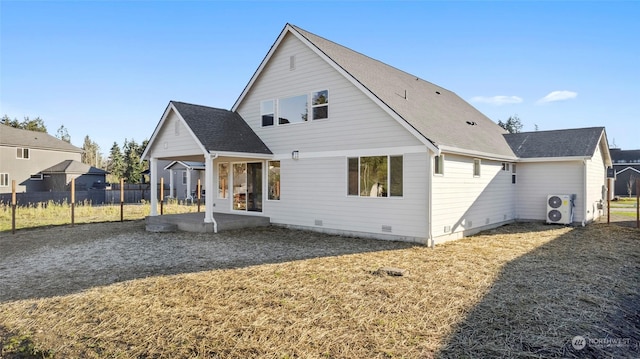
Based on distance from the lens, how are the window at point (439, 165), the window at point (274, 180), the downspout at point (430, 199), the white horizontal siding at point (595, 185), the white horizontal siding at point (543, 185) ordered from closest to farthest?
1. the downspout at point (430, 199)
2. the window at point (439, 165)
3. the window at point (274, 180)
4. the white horizontal siding at point (543, 185)
5. the white horizontal siding at point (595, 185)

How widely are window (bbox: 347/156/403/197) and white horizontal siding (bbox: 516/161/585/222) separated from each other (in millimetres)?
8144

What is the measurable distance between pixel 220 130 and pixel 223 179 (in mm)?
2820

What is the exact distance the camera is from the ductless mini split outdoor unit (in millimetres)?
14227

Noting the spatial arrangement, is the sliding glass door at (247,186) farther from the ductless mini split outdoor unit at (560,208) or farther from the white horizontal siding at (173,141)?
the ductless mini split outdoor unit at (560,208)

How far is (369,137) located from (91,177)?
34758 millimetres

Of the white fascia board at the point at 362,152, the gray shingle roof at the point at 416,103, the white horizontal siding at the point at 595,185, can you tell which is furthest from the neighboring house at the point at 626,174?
the white fascia board at the point at 362,152

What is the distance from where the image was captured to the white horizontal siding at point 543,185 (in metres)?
14.6

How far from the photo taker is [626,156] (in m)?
43.7

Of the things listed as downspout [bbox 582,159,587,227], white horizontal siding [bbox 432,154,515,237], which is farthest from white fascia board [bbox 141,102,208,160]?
downspout [bbox 582,159,587,227]

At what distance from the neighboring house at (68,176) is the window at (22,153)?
6.23 feet

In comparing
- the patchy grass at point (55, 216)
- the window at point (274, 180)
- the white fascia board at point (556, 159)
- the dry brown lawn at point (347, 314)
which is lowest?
the dry brown lawn at point (347, 314)

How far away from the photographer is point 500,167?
575 inches

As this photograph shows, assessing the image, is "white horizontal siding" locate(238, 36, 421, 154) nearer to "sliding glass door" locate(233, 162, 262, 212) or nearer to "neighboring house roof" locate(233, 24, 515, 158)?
"neighboring house roof" locate(233, 24, 515, 158)

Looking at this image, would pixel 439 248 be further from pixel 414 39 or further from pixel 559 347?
pixel 414 39
